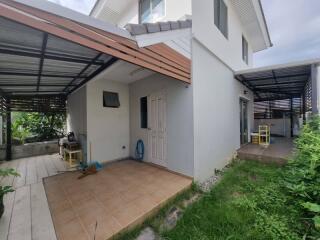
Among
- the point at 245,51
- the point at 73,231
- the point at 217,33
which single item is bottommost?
the point at 73,231

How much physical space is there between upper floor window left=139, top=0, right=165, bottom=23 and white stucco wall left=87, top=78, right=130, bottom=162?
270 centimetres

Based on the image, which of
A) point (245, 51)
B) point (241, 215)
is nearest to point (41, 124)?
point (241, 215)

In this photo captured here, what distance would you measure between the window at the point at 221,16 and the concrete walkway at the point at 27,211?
732 centimetres

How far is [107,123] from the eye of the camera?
6.05m

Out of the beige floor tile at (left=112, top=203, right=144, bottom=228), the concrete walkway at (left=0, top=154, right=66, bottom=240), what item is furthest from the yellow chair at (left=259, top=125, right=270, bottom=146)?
the concrete walkway at (left=0, top=154, right=66, bottom=240)

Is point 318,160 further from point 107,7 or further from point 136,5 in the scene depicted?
point 107,7

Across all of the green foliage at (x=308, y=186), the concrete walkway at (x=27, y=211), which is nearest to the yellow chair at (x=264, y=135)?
the green foliage at (x=308, y=186)

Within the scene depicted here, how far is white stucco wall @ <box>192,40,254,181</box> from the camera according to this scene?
454 centimetres

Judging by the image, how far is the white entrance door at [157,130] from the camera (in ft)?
17.2

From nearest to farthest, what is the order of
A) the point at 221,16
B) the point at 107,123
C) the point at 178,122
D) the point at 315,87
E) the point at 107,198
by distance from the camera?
1. the point at 107,198
2. the point at 178,122
3. the point at 315,87
4. the point at 107,123
5. the point at 221,16

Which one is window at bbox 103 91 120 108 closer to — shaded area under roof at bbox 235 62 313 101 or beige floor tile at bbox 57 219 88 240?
beige floor tile at bbox 57 219 88 240

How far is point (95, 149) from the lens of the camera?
5676mm

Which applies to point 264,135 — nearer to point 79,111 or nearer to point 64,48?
point 79,111

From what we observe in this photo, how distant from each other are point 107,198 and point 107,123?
3174 mm
